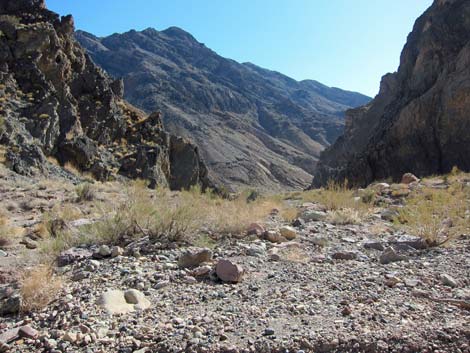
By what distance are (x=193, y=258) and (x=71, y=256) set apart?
1523mm

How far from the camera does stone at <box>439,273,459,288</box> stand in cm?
426

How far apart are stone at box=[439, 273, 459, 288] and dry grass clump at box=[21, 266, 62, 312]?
12.7 ft

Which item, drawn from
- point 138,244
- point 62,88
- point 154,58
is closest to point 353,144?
point 62,88

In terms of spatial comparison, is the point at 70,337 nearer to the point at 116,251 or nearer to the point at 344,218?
the point at 116,251

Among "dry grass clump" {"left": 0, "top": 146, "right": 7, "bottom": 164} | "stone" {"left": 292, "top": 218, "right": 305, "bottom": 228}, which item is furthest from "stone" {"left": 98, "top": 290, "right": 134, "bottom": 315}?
"dry grass clump" {"left": 0, "top": 146, "right": 7, "bottom": 164}

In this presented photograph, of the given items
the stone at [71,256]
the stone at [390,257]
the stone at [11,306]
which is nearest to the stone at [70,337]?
the stone at [11,306]

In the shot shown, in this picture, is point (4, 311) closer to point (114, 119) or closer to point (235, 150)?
point (114, 119)

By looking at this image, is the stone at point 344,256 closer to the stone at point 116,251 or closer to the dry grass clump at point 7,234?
the stone at point 116,251

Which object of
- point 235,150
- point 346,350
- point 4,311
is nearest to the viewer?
point 346,350

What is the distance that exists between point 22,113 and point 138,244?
671 inches

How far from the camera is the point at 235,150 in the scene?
101 m

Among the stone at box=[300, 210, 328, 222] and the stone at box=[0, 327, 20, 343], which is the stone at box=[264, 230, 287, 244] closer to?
the stone at box=[300, 210, 328, 222]

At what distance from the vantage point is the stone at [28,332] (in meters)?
3.17

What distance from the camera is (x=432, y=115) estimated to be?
92.8ft
